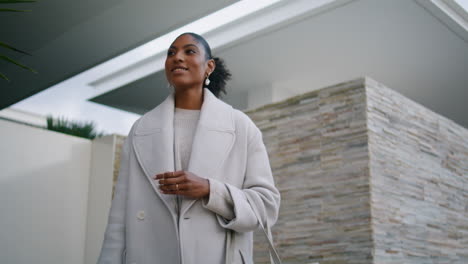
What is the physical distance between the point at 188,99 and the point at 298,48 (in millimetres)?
5339

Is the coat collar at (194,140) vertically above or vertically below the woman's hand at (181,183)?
above

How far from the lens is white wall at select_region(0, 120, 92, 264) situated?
15.3ft

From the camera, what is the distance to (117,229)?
160 cm

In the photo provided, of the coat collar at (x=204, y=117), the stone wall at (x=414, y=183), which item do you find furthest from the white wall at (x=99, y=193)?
the coat collar at (x=204, y=117)

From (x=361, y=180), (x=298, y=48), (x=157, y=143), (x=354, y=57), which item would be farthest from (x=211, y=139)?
(x=354, y=57)

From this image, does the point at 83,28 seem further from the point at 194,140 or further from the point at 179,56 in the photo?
the point at 194,140

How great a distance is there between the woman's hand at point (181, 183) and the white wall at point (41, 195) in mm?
3618

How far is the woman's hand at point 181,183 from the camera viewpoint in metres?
1.39

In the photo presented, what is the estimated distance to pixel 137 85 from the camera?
27.1ft

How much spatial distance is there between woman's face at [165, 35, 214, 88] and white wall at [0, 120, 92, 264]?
3446 mm

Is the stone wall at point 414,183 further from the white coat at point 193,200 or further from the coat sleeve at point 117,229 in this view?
the coat sleeve at point 117,229

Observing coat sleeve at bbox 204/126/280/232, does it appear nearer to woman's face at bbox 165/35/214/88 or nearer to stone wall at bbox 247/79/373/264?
woman's face at bbox 165/35/214/88

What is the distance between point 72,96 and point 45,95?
45 cm

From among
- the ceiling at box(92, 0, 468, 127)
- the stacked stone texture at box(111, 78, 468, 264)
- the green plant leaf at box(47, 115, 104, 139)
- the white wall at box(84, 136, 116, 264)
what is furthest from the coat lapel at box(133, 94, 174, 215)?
the green plant leaf at box(47, 115, 104, 139)
